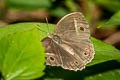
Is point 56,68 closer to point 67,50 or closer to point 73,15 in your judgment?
point 67,50

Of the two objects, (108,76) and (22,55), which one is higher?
(22,55)

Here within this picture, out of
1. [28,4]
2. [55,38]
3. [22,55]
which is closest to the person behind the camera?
[22,55]

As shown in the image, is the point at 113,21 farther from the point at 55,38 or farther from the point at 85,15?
the point at 85,15

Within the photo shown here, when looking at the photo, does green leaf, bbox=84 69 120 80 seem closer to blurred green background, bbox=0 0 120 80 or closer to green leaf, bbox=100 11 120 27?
blurred green background, bbox=0 0 120 80

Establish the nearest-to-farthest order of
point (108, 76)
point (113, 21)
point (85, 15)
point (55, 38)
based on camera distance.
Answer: point (55, 38) < point (113, 21) < point (108, 76) < point (85, 15)

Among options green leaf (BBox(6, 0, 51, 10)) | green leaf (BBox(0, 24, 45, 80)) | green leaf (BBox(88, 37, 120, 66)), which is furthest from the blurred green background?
green leaf (BBox(0, 24, 45, 80))

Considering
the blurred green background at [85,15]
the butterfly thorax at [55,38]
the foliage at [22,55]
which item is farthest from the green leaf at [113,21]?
the foliage at [22,55]

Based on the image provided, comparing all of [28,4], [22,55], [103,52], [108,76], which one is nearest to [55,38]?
[103,52]

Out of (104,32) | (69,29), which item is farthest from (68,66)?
(104,32)
